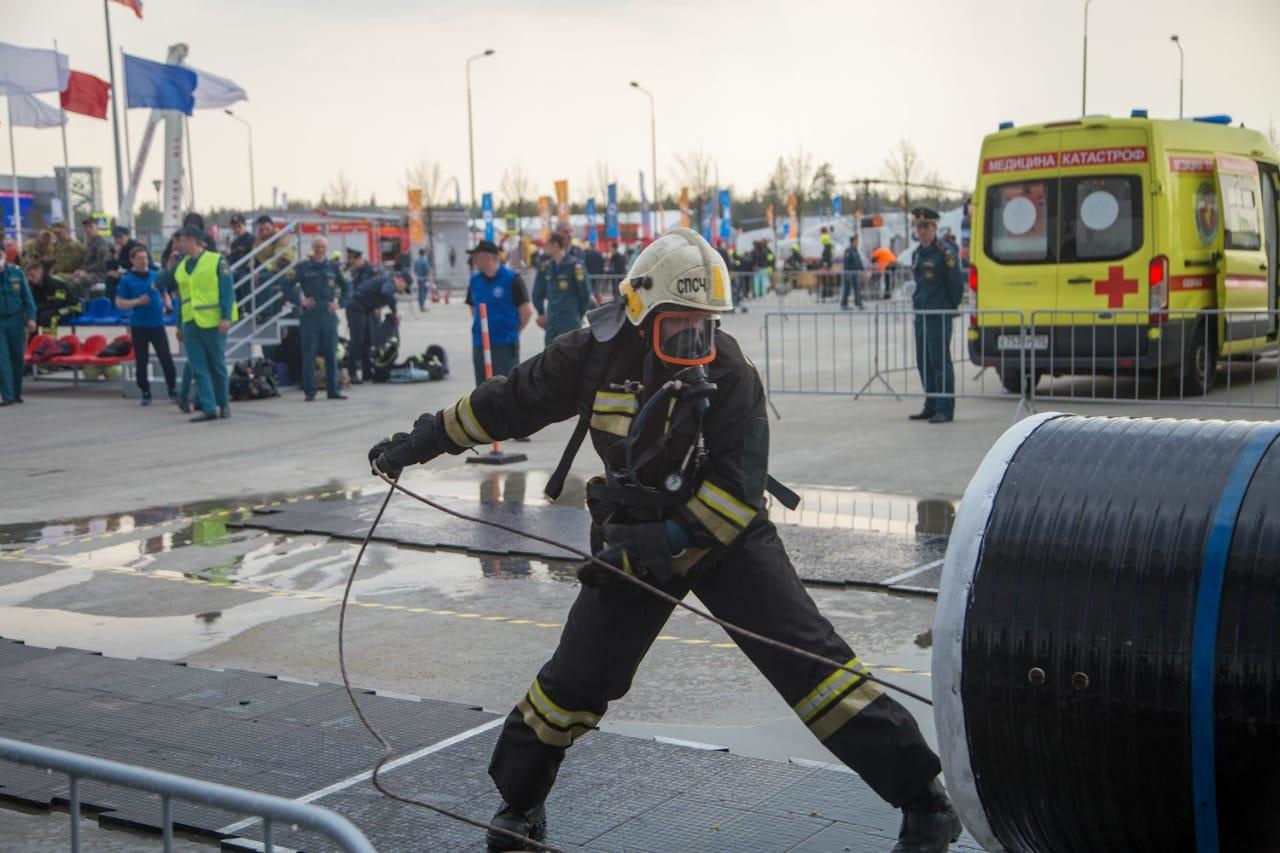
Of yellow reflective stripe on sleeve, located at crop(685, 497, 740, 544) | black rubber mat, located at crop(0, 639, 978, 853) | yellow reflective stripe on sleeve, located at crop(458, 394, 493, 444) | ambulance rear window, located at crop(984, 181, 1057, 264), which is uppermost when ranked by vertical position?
ambulance rear window, located at crop(984, 181, 1057, 264)

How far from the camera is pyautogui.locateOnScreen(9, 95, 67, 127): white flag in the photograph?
105ft

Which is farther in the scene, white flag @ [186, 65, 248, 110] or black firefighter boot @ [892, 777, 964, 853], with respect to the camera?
white flag @ [186, 65, 248, 110]

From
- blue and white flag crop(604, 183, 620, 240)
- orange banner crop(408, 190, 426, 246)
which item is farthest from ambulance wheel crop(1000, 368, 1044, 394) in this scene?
blue and white flag crop(604, 183, 620, 240)

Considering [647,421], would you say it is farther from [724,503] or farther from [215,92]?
[215,92]

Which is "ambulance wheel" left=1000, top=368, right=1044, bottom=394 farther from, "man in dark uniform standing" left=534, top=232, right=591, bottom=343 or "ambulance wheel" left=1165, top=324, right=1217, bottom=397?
"man in dark uniform standing" left=534, top=232, right=591, bottom=343

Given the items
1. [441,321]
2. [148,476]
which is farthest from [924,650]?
[441,321]

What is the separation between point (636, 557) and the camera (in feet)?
13.0

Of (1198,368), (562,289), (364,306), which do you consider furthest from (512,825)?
(364,306)

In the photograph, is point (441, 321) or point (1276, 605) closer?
point (1276, 605)

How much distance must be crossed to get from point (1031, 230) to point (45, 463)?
9.86 m

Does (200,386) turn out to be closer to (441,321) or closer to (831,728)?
(831,728)

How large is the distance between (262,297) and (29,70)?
975cm

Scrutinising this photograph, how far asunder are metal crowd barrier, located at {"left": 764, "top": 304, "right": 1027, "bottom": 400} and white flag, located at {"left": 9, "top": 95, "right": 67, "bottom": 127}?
665 inches

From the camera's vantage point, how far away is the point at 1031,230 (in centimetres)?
1509
